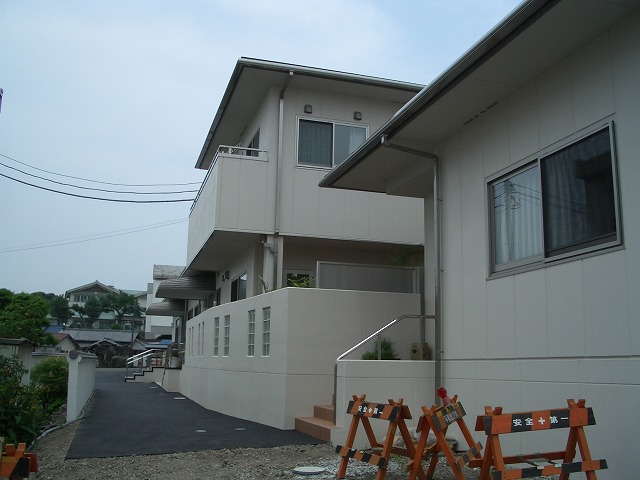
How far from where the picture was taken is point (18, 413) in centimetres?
937

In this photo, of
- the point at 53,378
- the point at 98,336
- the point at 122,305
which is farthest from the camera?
the point at 122,305

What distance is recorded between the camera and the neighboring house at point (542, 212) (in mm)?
6348

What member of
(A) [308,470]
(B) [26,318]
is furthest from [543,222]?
(B) [26,318]

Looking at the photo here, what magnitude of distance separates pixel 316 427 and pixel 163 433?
2.79 m

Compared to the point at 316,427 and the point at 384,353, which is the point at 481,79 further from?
the point at 316,427

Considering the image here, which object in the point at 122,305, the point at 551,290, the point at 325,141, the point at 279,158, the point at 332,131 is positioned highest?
the point at 122,305

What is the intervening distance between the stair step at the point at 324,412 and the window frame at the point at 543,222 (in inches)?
140

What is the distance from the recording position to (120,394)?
69.6 feet

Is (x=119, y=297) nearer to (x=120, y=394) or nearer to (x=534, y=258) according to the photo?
(x=120, y=394)

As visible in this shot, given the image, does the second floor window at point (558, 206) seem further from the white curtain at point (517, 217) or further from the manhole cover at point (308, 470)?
the manhole cover at point (308, 470)

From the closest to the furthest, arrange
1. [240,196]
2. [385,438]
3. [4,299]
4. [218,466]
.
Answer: [385,438] < [218,466] < [240,196] < [4,299]

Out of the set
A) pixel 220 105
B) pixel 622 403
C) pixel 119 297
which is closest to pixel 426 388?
pixel 622 403

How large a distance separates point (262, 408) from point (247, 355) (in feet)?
5.24

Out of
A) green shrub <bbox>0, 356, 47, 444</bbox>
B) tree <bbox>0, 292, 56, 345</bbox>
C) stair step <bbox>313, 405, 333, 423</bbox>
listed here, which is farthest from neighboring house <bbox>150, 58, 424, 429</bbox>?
tree <bbox>0, 292, 56, 345</bbox>
